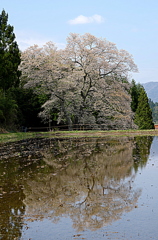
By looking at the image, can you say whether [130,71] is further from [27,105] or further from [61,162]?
[61,162]

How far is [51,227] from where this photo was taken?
5.96 meters

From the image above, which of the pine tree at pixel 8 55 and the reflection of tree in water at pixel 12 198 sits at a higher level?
the pine tree at pixel 8 55

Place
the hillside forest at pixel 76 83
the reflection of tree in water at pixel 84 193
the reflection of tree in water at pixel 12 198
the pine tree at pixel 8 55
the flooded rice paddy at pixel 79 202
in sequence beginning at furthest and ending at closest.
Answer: the hillside forest at pixel 76 83 < the pine tree at pixel 8 55 < the reflection of tree in water at pixel 84 193 < the reflection of tree in water at pixel 12 198 < the flooded rice paddy at pixel 79 202

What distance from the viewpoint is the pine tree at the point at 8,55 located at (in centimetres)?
3344

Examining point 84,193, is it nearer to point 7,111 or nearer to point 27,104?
point 7,111

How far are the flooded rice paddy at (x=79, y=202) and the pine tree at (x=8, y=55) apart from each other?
71.7ft

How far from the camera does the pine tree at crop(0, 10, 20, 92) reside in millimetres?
33438

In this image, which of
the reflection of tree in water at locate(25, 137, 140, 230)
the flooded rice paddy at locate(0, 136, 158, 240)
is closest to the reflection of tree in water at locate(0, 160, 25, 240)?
the flooded rice paddy at locate(0, 136, 158, 240)

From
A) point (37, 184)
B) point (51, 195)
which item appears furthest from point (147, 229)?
point (37, 184)

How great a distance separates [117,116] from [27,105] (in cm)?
1227

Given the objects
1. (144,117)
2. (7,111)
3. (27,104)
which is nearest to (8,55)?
(7,111)


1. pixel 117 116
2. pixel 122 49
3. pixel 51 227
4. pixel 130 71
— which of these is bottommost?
pixel 51 227

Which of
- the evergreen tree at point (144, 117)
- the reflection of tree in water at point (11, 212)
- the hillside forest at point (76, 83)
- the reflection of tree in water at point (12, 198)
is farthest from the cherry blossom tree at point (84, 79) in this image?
the reflection of tree in water at point (11, 212)

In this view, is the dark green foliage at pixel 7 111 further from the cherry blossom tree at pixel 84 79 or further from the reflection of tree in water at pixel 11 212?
the reflection of tree in water at pixel 11 212
